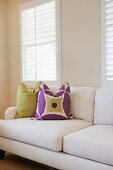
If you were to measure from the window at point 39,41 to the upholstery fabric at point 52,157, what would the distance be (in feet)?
4.39

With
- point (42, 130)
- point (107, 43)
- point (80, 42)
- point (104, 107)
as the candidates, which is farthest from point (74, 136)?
point (80, 42)

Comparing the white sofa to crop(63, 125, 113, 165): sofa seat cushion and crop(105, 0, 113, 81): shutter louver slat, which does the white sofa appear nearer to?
crop(63, 125, 113, 165): sofa seat cushion

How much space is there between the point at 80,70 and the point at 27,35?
52.3 inches

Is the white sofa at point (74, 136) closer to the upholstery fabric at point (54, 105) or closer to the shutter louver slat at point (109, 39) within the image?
the upholstery fabric at point (54, 105)

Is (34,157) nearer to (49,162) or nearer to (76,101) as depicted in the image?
(49,162)

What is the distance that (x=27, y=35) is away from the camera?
3.89m

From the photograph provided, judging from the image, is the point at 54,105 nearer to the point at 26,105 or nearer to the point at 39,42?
the point at 26,105

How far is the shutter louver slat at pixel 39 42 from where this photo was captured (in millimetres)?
3496

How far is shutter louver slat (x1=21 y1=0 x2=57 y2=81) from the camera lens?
3496 millimetres

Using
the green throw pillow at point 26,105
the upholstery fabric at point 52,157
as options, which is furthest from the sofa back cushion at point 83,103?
the upholstery fabric at point 52,157

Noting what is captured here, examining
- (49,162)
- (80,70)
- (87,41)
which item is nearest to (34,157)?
(49,162)

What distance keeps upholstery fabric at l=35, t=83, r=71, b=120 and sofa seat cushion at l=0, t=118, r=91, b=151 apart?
9 cm

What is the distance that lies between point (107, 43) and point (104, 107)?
90cm

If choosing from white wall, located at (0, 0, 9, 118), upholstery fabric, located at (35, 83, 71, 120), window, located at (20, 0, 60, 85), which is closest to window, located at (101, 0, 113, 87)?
upholstery fabric, located at (35, 83, 71, 120)
